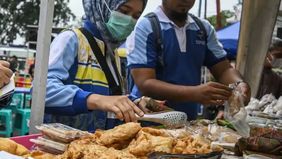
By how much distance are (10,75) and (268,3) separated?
3.31 meters

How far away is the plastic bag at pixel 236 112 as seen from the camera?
2.17m

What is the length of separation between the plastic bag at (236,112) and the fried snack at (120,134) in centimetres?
75

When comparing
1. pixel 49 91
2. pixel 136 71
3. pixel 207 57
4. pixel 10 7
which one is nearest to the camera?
pixel 49 91

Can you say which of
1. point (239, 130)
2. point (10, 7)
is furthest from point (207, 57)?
point (10, 7)

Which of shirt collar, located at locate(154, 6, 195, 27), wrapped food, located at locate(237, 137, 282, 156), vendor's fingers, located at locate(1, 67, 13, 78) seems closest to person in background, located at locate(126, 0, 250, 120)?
shirt collar, located at locate(154, 6, 195, 27)

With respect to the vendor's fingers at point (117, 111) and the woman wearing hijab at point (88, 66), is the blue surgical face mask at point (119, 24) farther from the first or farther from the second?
the vendor's fingers at point (117, 111)

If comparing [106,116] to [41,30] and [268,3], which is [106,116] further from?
[268,3]

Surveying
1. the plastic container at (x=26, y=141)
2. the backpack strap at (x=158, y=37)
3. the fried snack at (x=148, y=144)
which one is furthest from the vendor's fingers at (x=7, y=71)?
the backpack strap at (x=158, y=37)

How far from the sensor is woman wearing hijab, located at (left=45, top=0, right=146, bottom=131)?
1.91 metres

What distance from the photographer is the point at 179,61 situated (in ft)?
9.21

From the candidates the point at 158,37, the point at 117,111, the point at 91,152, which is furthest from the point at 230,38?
the point at 91,152

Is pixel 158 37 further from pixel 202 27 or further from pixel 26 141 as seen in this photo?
pixel 26 141

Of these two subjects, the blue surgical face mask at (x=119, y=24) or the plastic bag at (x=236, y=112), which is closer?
the plastic bag at (x=236, y=112)

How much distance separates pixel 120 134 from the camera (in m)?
1.53
